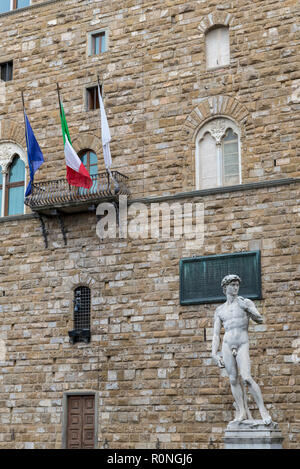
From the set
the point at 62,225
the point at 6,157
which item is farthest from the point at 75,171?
the point at 6,157

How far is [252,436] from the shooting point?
14.0 m

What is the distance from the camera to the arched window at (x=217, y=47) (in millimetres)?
19531

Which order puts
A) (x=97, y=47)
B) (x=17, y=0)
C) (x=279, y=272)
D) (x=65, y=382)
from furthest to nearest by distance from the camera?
(x=17, y=0) → (x=97, y=47) → (x=65, y=382) → (x=279, y=272)

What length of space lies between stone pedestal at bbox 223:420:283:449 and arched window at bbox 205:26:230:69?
29.7 feet

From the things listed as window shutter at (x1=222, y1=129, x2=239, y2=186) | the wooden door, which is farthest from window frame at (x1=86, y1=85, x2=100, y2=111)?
the wooden door

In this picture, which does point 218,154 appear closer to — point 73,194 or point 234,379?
point 73,194

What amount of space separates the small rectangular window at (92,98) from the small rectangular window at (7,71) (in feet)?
9.07

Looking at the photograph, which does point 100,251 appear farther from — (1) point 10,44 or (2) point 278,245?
(1) point 10,44

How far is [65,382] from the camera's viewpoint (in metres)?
19.5

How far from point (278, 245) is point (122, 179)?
4.41 m

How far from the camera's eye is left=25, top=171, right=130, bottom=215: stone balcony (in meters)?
19.6

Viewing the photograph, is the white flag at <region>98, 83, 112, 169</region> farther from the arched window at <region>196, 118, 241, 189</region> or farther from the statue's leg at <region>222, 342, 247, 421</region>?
the statue's leg at <region>222, 342, 247, 421</region>

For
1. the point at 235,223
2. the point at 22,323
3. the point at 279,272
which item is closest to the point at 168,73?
the point at 235,223

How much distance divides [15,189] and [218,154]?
590 cm
